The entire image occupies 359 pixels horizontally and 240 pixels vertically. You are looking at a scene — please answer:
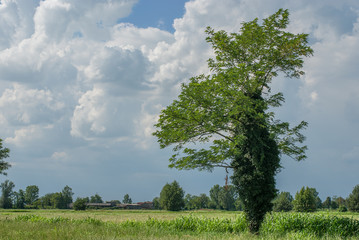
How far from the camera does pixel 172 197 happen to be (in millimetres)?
65000

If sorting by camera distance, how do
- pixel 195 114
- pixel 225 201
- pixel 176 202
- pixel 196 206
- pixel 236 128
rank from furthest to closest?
pixel 196 206
pixel 225 201
pixel 176 202
pixel 236 128
pixel 195 114

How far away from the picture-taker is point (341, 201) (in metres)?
122

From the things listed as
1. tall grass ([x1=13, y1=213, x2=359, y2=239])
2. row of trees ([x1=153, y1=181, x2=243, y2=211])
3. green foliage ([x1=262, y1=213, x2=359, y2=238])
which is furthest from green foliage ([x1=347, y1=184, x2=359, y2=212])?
green foliage ([x1=262, y1=213, x2=359, y2=238])

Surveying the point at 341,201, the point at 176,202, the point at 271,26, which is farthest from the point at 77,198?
the point at 341,201

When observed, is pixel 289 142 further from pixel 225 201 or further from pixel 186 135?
pixel 225 201

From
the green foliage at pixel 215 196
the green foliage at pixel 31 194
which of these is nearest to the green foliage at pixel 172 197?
the green foliage at pixel 215 196

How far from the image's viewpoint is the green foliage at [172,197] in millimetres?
65188

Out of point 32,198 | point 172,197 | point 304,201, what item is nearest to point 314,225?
point 304,201

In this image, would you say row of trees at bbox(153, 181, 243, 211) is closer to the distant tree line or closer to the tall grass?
the distant tree line

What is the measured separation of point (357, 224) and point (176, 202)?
49.9m

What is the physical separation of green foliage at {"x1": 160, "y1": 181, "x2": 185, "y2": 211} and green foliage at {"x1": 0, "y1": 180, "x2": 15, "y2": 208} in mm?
53104

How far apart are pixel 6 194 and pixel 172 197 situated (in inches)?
2334

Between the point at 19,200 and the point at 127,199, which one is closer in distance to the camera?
the point at 19,200

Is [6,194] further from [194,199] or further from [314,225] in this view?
[314,225]
